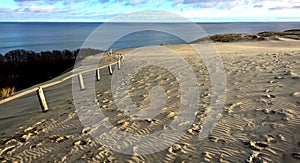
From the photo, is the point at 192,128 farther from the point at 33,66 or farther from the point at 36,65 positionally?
the point at 36,65

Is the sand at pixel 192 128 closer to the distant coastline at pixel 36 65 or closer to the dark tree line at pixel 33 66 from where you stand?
the dark tree line at pixel 33 66

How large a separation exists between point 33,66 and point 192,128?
40.6 m

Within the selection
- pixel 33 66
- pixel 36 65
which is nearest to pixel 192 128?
pixel 33 66

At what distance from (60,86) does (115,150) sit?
10759mm

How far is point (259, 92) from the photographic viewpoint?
30.0ft

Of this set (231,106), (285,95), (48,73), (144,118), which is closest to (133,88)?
(144,118)

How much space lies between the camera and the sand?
548 centimetres

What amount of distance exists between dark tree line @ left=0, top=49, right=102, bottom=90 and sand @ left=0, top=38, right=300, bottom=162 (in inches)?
995

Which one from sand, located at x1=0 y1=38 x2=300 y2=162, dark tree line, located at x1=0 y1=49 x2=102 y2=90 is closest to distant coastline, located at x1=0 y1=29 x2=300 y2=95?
dark tree line, located at x1=0 y1=49 x2=102 y2=90

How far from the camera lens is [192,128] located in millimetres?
6801

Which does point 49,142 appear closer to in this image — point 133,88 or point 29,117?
point 29,117

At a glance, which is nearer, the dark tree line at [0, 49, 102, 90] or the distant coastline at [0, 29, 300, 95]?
the dark tree line at [0, 49, 102, 90]

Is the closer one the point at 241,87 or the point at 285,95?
the point at 285,95

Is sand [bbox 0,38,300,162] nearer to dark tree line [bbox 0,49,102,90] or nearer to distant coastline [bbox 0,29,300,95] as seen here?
dark tree line [bbox 0,49,102,90]
